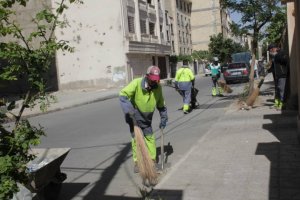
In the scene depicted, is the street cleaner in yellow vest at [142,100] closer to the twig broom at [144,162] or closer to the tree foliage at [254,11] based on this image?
the twig broom at [144,162]

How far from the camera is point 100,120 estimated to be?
50.7 ft

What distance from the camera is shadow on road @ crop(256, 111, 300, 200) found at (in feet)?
17.9

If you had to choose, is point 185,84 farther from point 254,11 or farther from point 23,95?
point 23,95

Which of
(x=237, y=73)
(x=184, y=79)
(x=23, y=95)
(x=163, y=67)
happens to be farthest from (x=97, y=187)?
(x=163, y=67)

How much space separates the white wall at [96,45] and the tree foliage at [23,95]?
36.2m

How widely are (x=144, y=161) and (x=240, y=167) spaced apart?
1403 millimetres

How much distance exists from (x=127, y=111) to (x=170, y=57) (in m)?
52.0

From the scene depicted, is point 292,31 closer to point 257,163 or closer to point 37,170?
point 257,163

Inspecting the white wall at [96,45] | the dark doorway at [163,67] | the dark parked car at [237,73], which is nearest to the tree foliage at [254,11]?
the dark parked car at [237,73]

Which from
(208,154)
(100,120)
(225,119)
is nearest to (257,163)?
(208,154)

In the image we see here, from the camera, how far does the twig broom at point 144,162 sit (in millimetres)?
6344

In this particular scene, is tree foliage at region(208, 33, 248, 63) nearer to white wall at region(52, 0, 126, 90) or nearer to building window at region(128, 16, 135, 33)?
building window at region(128, 16, 135, 33)

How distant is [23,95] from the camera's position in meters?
3.83

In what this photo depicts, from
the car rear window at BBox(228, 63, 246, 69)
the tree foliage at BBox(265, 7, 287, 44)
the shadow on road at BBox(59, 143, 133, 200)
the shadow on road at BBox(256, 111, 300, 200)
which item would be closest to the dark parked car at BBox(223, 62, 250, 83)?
the car rear window at BBox(228, 63, 246, 69)
